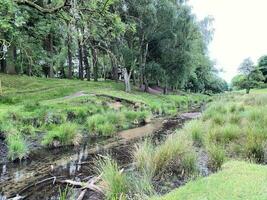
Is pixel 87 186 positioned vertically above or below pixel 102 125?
below

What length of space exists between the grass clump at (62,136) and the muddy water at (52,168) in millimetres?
423

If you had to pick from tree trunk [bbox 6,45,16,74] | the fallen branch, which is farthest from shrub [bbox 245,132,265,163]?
tree trunk [bbox 6,45,16,74]

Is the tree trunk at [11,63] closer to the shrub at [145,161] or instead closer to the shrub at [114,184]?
the shrub at [145,161]

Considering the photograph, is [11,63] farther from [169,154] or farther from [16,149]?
[169,154]

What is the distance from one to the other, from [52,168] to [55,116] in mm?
5368

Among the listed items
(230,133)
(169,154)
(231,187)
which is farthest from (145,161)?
(230,133)

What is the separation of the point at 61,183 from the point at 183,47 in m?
25.9

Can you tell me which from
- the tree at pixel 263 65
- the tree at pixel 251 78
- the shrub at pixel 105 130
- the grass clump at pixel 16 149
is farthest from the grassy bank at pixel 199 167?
the tree at pixel 263 65

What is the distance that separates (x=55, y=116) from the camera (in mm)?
13383

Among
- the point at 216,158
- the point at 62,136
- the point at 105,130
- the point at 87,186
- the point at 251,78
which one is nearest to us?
the point at 87,186

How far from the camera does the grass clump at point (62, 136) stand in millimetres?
10805

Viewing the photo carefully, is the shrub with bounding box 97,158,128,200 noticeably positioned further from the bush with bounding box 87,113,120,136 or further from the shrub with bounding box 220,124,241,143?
the bush with bounding box 87,113,120,136

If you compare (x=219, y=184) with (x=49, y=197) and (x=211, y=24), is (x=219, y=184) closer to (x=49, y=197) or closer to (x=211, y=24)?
(x=49, y=197)

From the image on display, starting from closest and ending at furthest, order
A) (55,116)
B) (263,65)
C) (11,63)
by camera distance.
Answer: (55,116) < (11,63) < (263,65)
